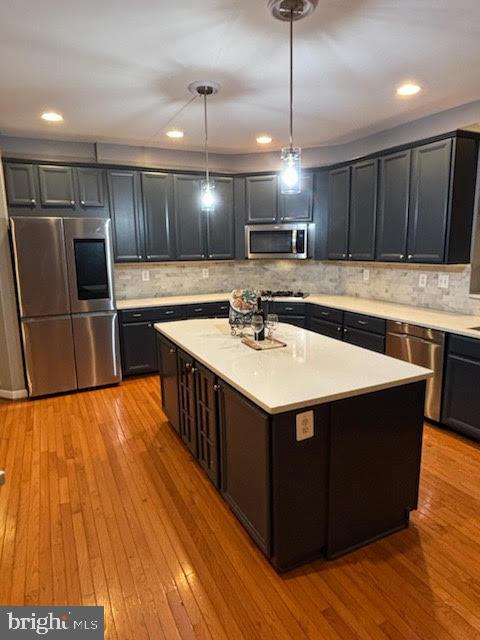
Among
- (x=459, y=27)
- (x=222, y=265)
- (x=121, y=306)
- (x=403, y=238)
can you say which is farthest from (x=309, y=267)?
(x=459, y=27)

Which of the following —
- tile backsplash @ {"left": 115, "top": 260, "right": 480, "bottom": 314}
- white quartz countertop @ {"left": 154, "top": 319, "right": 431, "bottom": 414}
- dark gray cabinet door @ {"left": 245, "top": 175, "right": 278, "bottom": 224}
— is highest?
dark gray cabinet door @ {"left": 245, "top": 175, "right": 278, "bottom": 224}

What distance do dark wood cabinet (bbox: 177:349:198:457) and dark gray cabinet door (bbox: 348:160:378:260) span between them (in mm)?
2432

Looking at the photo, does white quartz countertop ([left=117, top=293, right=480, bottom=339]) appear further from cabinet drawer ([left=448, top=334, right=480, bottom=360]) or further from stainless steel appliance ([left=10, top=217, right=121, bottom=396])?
stainless steel appliance ([left=10, top=217, right=121, bottom=396])

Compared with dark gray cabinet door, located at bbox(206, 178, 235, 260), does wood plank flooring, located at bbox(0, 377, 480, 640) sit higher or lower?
lower

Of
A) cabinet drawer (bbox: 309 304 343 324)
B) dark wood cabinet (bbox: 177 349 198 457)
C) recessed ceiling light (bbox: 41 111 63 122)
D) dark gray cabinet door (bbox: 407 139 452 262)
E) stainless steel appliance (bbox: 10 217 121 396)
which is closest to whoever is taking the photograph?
dark wood cabinet (bbox: 177 349 198 457)

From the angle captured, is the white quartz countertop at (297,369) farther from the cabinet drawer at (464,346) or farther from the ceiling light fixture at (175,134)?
the ceiling light fixture at (175,134)

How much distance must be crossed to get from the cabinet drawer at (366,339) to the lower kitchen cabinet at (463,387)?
2.25 feet

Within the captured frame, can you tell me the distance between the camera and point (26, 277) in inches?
149

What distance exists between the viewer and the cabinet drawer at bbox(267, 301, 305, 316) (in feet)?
15.5

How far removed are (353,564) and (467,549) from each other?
1.96ft

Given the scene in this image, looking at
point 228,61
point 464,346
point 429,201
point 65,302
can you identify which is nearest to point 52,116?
point 65,302

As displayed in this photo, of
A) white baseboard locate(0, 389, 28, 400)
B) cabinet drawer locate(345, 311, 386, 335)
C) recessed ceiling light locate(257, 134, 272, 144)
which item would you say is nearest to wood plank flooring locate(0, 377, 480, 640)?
cabinet drawer locate(345, 311, 386, 335)

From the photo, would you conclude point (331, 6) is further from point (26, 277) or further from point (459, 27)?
point (26, 277)

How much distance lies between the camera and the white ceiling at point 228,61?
1.98 m
